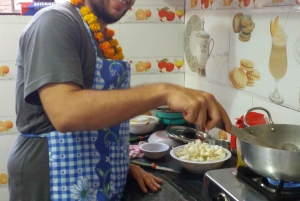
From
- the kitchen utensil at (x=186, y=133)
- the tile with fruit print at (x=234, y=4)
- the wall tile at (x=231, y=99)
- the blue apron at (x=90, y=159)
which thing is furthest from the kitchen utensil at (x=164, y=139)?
the tile with fruit print at (x=234, y=4)

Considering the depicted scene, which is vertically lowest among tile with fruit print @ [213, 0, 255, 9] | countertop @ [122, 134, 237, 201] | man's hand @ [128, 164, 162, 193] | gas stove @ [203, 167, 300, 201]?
countertop @ [122, 134, 237, 201]

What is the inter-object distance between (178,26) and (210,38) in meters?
0.33

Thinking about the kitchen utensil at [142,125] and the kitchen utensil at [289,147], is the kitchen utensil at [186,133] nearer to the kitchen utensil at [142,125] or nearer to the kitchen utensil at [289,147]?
the kitchen utensil at [142,125]

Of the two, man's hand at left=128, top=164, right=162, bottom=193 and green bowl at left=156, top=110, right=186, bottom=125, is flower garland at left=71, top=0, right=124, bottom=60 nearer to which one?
man's hand at left=128, top=164, right=162, bottom=193

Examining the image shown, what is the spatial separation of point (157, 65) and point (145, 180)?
0.86 m

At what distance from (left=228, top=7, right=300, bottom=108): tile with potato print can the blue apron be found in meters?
0.49

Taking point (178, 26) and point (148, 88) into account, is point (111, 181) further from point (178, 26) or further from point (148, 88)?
point (178, 26)

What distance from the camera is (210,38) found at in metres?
1.55

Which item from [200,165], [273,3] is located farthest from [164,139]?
[273,3]

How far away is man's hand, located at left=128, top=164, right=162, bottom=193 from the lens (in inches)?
42.8

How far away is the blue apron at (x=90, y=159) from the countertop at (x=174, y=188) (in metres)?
0.08

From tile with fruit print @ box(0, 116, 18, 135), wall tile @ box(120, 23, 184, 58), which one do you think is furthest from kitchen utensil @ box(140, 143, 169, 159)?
tile with fruit print @ box(0, 116, 18, 135)

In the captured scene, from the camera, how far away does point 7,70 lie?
169 centimetres

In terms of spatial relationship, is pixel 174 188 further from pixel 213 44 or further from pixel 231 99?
pixel 213 44
